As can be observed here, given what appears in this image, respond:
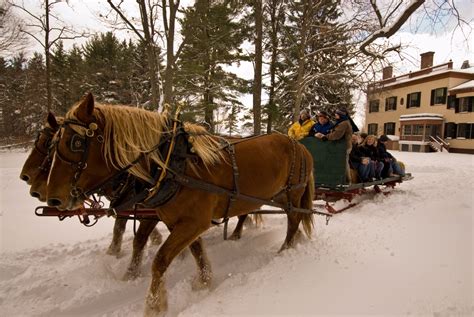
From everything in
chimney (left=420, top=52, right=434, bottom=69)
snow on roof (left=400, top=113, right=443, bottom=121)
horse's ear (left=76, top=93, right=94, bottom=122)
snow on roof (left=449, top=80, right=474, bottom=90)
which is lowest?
horse's ear (left=76, top=93, right=94, bottom=122)

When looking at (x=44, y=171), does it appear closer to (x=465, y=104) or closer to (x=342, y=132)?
(x=342, y=132)

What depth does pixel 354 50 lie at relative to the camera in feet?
37.5

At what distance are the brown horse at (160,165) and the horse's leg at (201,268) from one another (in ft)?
0.03

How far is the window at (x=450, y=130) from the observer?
25328 mm

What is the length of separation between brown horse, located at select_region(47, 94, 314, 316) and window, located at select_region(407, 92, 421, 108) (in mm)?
30110

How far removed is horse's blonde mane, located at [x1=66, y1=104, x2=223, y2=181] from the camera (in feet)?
7.72

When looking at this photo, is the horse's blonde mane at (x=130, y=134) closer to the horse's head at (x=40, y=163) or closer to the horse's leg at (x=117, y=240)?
the horse's head at (x=40, y=163)

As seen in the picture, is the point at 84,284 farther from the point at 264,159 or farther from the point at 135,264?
the point at 264,159

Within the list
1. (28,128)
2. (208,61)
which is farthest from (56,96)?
(208,61)

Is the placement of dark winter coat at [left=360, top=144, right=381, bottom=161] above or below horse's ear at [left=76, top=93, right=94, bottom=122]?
below

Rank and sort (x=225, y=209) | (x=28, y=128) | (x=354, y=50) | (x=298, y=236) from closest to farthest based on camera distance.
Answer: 1. (x=225, y=209)
2. (x=298, y=236)
3. (x=354, y=50)
4. (x=28, y=128)

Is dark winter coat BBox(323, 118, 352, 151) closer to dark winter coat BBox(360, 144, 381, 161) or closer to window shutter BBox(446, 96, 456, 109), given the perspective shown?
dark winter coat BBox(360, 144, 381, 161)

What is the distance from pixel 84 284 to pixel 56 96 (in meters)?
26.7

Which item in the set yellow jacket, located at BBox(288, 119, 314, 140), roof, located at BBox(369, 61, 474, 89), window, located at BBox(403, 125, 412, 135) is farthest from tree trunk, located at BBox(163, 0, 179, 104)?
window, located at BBox(403, 125, 412, 135)
